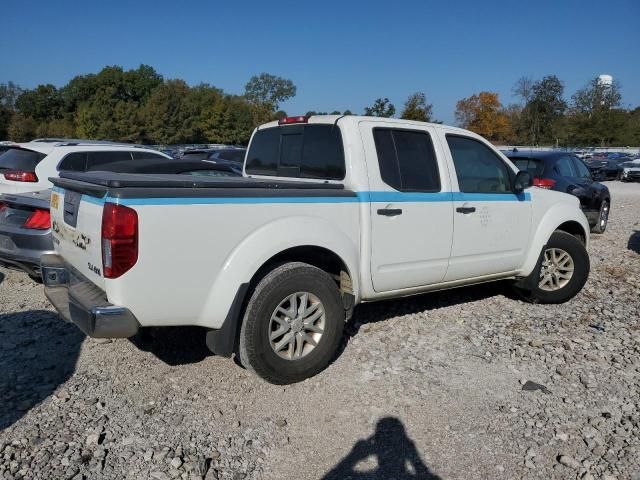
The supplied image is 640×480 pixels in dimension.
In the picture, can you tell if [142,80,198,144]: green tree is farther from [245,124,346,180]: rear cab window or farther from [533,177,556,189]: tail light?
[245,124,346,180]: rear cab window

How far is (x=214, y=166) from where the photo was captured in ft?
26.2

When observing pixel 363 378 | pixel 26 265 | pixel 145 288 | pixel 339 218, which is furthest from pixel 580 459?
pixel 26 265

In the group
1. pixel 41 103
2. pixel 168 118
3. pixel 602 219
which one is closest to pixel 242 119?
pixel 168 118

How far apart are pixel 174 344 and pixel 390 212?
2.12 metres

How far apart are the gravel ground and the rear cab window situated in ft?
4.99

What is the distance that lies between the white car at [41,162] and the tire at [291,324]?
16.4ft

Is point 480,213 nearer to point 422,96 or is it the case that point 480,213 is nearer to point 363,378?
point 363,378

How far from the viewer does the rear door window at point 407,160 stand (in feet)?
14.1

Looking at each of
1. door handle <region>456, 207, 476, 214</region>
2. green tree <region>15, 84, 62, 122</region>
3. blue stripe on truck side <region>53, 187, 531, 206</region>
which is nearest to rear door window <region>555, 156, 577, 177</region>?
blue stripe on truck side <region>53, 187, 531, 206</region>

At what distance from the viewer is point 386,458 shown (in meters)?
3.00

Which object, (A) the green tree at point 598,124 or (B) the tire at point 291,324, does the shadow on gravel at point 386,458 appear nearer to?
(B) the tire at point 291,324

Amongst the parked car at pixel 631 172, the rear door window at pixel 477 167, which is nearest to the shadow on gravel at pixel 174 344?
the rear door window at pixel 477 167

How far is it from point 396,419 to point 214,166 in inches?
217

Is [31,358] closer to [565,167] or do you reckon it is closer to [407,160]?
[407,160]
